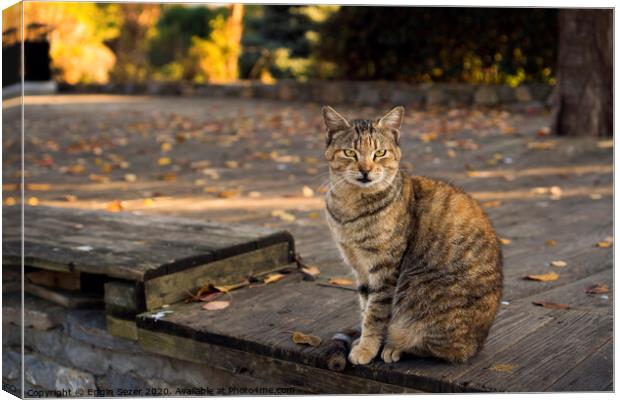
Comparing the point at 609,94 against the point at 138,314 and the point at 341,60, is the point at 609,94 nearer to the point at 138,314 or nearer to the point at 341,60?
the point at 341,60

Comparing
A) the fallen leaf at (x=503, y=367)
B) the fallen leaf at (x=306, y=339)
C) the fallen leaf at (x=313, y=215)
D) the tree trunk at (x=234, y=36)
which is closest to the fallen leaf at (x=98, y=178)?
the fallen leaf at (x=313, y=215)

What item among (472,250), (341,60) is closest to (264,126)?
(341,60)

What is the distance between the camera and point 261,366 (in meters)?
3.49

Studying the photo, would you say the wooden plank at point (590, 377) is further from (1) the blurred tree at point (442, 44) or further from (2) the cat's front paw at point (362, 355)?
(1) the blurred tree at point (442, 44)

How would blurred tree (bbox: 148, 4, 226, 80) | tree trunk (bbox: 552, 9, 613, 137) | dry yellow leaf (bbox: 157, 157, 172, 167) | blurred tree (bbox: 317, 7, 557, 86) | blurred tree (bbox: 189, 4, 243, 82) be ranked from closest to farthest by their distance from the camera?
dry yellow leaf (bbox: 157, 157, 172, 167), tree trunk (bbox: 552, 9, 613, 137), blurred tree (bbox: 317, 7, 557, 86), blurred tree (bbox: 189, 4, 243, 82), blurred tree (bbox: 148, 4, 226, 80)

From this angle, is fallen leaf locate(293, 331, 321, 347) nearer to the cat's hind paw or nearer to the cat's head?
the cat's hind paw

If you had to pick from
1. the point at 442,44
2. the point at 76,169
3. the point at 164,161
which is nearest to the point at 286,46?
the point at 442,44

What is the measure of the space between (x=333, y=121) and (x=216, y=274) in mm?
1435

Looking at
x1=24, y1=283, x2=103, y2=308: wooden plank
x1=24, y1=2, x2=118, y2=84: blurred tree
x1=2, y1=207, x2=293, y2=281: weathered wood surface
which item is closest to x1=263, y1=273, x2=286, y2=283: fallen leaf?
x1=2, y1=207, x2=293, y2=281: weathered wood surface

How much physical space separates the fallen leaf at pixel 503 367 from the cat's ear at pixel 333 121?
1078mm

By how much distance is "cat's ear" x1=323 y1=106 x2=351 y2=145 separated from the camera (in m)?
3.16

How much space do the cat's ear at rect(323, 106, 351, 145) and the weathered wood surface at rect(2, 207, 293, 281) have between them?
130 centimetres

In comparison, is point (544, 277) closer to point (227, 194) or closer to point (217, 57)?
point (227, 194)

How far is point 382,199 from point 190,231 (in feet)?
6.02
